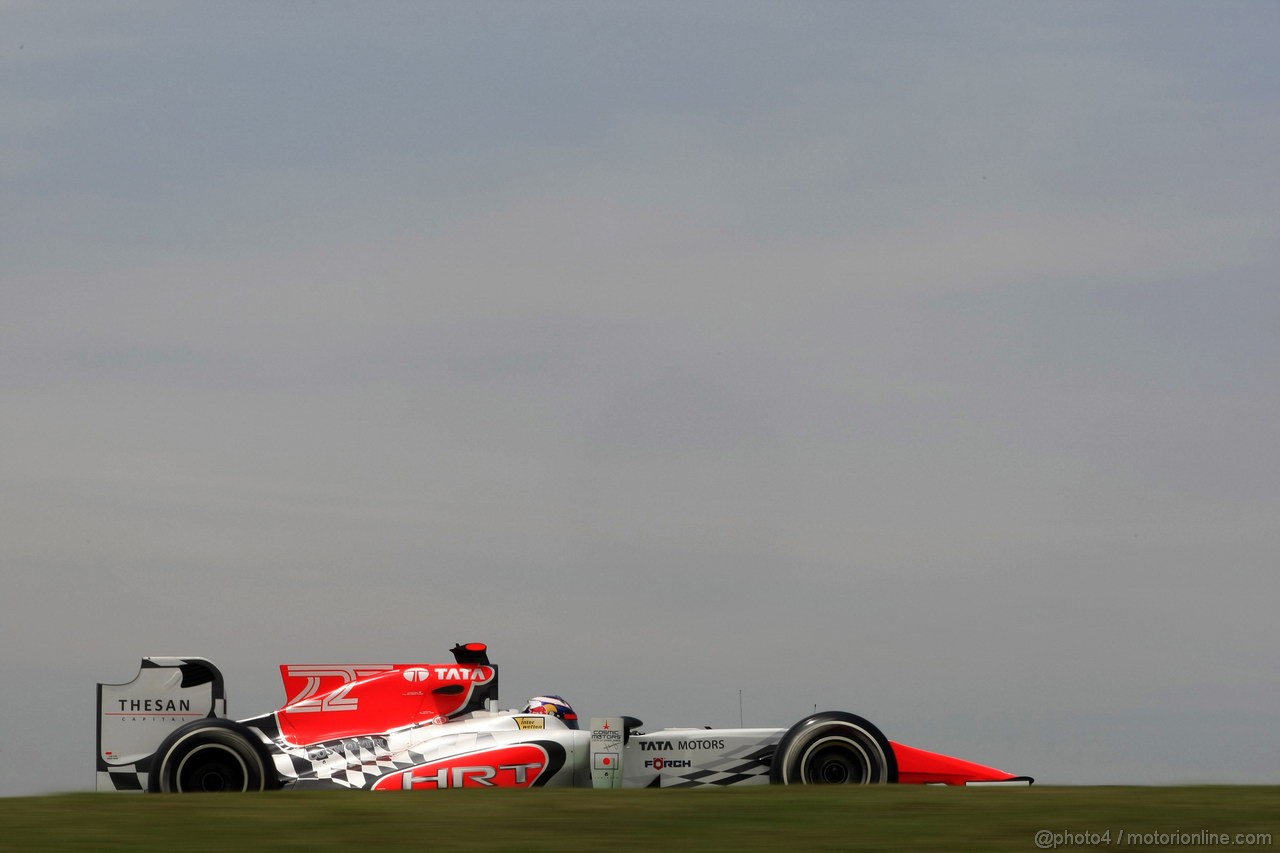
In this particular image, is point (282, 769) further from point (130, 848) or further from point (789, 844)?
point (789, 844)

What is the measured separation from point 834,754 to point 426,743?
13.0 feet

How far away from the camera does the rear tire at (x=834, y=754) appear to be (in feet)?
40.3

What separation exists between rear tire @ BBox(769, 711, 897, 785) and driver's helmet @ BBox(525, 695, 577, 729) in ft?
8.26

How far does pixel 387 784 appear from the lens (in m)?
13.3

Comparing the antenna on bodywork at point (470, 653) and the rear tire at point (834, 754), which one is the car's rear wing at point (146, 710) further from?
the rear tire at point (834, 754)

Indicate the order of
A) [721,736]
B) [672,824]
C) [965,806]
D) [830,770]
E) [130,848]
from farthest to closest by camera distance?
1. [721,736]
2. [830,770]
3. [965,806]
4. [672,824]
5. [130,848]

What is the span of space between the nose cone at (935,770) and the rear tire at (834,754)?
57 centimetres

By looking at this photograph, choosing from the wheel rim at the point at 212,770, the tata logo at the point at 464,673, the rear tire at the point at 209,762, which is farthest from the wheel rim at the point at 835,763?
the wheel rim at the point at 212,770

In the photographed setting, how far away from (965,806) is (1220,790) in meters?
2.08

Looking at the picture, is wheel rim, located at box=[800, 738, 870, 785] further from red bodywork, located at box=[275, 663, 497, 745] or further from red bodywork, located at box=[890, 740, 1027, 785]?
red bodywork, located at box=[275, 663, 497, 745]

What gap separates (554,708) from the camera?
14.1m

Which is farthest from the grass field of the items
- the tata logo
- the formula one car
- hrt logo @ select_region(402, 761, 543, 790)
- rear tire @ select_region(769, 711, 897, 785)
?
the tata logo

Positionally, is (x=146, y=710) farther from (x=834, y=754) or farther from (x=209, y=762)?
(x=834, y=754)

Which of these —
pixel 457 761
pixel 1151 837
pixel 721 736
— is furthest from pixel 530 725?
pixel 1151 837
